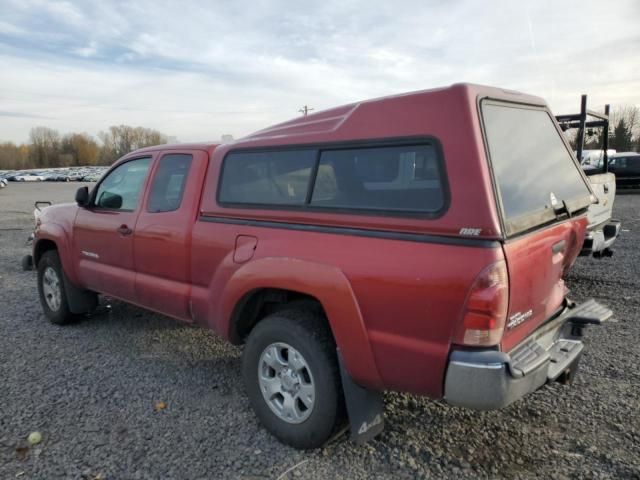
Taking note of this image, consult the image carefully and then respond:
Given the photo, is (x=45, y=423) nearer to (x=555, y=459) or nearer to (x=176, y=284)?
(x=176, y=284)

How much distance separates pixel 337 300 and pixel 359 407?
64 cm

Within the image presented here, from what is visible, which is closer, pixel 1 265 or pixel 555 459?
pixel 555 459

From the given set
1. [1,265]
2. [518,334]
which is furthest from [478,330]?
[1,265]

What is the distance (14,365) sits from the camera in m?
4.18

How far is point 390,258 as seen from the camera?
2.32m

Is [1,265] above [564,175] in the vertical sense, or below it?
below

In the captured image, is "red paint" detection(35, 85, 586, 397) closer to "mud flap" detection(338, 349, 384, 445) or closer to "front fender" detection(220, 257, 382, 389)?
"front fender" detection(220, 257, 382, 389)

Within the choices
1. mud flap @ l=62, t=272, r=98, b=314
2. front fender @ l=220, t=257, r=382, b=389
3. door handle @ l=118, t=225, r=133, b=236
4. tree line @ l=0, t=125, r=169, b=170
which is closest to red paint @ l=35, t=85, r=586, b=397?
front fender @ l=220, t=257, r=382, b=389

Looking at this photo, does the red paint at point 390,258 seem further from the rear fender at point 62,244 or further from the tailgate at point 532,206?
the rear fender at point 62,244

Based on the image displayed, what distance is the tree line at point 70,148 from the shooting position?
9612 cm

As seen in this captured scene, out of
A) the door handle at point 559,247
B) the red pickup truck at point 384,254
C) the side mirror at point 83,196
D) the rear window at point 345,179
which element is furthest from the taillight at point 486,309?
the side mirror at point 83,196

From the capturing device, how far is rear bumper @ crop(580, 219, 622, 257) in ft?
17.0

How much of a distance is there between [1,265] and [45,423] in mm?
6688

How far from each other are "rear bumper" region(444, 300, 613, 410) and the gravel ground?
58 cm
